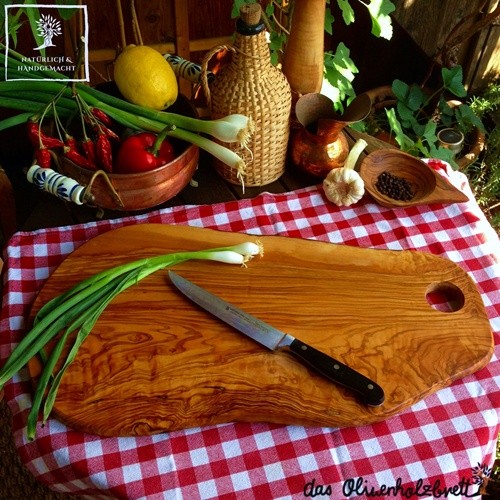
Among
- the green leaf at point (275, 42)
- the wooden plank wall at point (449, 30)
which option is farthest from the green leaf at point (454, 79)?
the green leaf at point (275, 42)

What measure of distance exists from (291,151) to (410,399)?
0.58 metres

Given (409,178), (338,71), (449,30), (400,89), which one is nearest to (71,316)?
(409,178)

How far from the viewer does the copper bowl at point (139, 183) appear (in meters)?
1.09

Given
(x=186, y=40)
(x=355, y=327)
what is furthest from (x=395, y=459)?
(x=186, y=40)

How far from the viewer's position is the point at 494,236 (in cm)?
114

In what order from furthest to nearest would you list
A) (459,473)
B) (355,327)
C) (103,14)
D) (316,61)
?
(103,14), (316,61), (355,327), (459,473)

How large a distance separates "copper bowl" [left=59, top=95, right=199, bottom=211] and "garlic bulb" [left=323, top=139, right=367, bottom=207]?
26 centimetres

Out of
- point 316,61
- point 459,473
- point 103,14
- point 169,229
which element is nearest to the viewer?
point 459,473

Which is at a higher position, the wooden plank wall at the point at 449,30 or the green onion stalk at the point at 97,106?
the green onion stalk at the point at 97,106

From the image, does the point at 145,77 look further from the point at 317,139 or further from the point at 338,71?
the point at 338,71

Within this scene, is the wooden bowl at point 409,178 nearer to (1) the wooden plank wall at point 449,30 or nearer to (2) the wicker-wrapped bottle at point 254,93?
(2) the wicker-wrapped bottle at point 254,93

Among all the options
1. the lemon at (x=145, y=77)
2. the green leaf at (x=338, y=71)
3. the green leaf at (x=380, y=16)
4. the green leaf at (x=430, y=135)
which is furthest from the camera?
the green leaf at (x=430, y=135)

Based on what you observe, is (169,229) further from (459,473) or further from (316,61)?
(459,473)

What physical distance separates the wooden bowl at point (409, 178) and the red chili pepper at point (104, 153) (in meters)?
0.48
